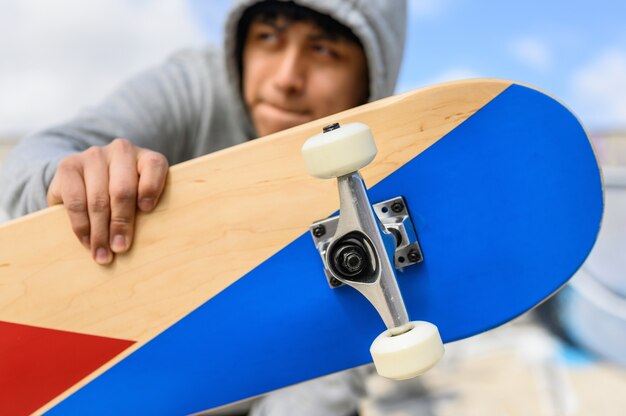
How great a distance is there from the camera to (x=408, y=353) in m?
0.56

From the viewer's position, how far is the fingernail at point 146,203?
0.76 metres

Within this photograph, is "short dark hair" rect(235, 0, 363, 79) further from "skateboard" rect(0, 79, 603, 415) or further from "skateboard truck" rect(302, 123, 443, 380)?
"skateboard truck" rect(302, 123, 443, 380)

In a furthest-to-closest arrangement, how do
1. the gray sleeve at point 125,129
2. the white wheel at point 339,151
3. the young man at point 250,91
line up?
the young man at point 250,91, the gray sleeve at point 125,129, the white wheel at point 339,151

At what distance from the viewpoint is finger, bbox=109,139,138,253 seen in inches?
28.4

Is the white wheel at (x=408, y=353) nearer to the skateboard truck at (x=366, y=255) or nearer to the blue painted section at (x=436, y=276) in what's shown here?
the skateboard truck at (x=366, y=255)

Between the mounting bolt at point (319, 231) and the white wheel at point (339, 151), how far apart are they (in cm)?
19

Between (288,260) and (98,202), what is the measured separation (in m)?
0.24

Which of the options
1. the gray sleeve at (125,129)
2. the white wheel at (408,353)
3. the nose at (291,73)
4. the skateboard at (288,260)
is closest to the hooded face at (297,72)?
the nose at (291,73)

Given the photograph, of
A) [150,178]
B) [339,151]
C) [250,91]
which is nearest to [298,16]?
[250,91]

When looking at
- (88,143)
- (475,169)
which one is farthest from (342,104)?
(475,169)

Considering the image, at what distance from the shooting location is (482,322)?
0.78m

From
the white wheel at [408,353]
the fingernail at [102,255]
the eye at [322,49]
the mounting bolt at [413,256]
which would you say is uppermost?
the eye at [322,49]

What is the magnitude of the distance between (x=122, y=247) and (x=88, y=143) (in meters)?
0.49

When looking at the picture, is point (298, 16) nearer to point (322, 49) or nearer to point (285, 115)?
point (322, 49)
